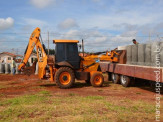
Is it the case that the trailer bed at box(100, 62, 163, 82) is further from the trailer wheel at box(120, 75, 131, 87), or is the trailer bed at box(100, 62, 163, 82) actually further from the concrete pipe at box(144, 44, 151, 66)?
the concrete pipe at box(144, 44, 151, 66)

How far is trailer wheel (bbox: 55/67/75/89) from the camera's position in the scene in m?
10.5

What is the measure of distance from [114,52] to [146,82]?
2.81 metres

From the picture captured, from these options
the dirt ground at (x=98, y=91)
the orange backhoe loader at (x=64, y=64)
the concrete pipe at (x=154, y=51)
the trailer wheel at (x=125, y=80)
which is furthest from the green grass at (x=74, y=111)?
the trailer wheel at (x=125, y=80)

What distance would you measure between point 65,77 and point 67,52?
145 cm

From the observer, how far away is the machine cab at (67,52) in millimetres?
10766

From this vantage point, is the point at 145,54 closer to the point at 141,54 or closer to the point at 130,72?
the point at 141,54

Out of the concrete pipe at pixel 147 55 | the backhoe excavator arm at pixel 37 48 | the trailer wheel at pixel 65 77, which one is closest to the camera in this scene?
the concrete pipe at pixel 147 55

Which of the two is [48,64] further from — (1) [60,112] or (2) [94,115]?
(2) [94,115]

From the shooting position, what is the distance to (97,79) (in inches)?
450

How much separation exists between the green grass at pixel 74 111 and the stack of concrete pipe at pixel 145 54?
8.94 feet

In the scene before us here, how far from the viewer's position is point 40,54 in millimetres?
11359

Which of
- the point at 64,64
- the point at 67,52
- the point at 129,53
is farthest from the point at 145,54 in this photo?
the point at 64,64

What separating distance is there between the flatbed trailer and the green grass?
1.66m

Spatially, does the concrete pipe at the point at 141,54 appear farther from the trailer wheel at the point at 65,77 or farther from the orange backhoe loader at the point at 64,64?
the trailer wheel at the point at 65,77
